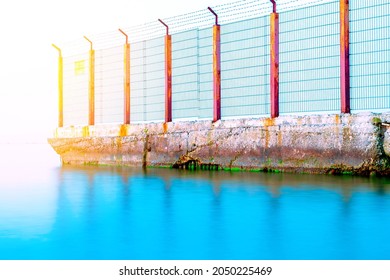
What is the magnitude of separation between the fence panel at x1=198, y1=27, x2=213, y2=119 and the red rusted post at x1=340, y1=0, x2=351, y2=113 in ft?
11.0

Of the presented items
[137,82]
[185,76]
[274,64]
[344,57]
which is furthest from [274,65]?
[137,82]

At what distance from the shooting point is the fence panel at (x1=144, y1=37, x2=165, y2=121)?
46.4 ft

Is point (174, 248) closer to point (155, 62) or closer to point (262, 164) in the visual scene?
point (262, 164)

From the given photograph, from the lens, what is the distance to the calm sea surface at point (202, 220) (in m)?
3.90

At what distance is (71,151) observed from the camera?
1666 cm

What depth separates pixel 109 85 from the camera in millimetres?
15812

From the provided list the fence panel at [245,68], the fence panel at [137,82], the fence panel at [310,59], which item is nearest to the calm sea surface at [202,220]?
the fence panel at [310,59]

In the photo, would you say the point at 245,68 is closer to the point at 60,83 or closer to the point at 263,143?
the point at 263,143

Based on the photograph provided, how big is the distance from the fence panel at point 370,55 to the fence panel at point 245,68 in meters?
1.93

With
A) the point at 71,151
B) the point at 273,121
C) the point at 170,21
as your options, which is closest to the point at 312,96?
the point at 273,121

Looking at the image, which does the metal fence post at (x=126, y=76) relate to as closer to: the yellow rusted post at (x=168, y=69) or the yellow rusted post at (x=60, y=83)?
the yellow rusted post at (x=168, y=69)

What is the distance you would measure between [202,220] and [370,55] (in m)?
6.17

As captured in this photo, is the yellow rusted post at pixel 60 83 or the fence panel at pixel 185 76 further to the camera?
the yellow rusted post at pixel 60 83

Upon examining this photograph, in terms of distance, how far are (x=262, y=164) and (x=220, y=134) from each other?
122 cm
